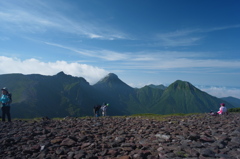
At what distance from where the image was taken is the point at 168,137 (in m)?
9.98

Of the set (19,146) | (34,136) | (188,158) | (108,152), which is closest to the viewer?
(188,158)

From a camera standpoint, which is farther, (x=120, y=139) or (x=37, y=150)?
(x=120, y=139)

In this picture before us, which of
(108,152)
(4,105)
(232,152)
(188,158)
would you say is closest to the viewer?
(188,158)

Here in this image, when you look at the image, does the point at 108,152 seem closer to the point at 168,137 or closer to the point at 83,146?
the point at 83,146

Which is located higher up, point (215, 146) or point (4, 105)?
point (4, 105)

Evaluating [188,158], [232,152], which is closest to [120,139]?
[188,158]

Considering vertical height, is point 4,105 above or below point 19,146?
above

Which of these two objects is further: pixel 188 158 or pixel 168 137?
pixel 168 137

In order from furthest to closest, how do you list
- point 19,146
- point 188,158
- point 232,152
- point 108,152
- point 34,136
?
point 34,136 < point 19,146 < point 108,152 < point 232,152 < point 188,158

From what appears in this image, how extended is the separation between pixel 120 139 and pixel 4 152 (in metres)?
6.13

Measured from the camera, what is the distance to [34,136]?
11656mm

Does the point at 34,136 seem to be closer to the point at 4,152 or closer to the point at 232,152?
the point at 4,152

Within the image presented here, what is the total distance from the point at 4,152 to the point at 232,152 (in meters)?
10.9

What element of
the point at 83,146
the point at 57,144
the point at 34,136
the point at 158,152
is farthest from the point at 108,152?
the point at 34,136
